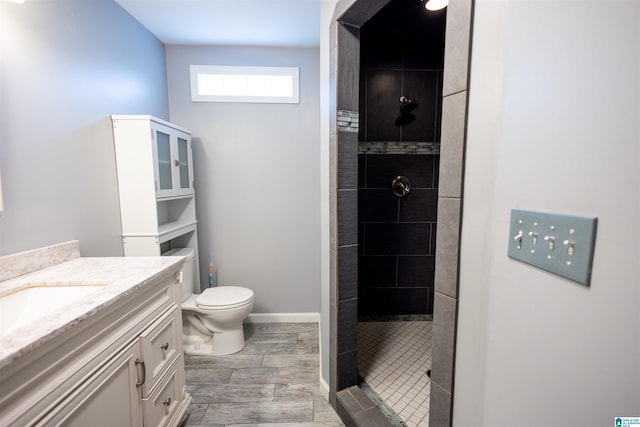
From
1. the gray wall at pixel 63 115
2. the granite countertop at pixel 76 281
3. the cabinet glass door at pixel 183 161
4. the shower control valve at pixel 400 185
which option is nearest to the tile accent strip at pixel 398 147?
the shower control valve at pixel 400 185

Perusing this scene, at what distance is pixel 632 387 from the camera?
0.44m

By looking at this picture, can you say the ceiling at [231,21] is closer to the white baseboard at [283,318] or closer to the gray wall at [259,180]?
the gray wall at [259,180]

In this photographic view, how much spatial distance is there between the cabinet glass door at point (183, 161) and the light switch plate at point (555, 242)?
7.44 ft

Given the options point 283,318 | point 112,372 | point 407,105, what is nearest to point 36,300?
point 112,372

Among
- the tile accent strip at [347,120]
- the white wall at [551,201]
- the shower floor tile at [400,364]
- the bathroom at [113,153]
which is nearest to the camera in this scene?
the white wall at [551,201]

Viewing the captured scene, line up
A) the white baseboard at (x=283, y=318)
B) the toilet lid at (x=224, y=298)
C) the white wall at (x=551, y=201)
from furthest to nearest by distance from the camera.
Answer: the white baseboard at (x=283, y=318)
the toilet lid at (x=224, y=298)
the white wall at (x=551, y=201)

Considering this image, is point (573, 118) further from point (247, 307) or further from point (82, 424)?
point (247, 307)

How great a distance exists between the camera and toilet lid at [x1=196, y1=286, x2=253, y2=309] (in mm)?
2100

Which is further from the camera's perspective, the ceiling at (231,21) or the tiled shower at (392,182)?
the tiled shower at (392,182)

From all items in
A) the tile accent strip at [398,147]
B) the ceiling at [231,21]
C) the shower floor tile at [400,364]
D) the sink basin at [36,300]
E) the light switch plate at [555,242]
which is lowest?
the shower floor tile at [400,364]

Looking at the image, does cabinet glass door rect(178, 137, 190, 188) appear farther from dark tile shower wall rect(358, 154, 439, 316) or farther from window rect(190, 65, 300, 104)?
dark tile shower wall rect(358, 154, 439, 316)

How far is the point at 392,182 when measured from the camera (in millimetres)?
2434

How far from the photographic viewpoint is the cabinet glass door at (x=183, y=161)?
7.35 ft

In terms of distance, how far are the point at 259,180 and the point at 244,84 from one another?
0.87 m
